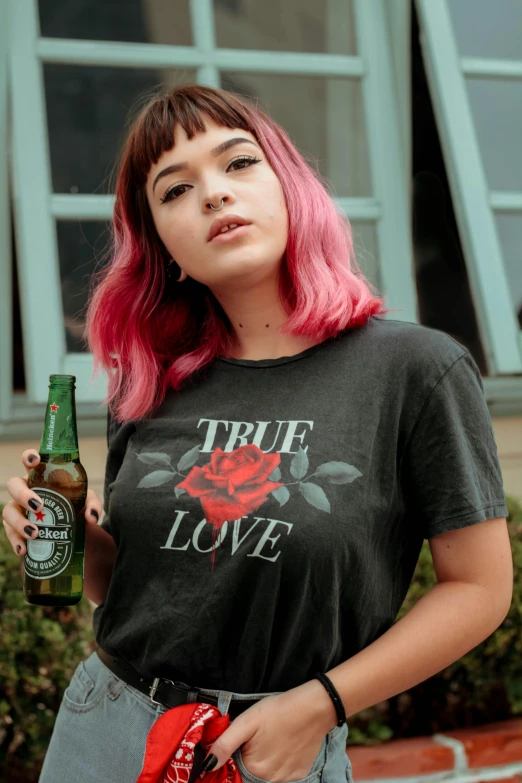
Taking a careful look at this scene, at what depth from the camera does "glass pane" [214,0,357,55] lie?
3.71 meters

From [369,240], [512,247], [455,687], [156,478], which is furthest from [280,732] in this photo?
[512,247]

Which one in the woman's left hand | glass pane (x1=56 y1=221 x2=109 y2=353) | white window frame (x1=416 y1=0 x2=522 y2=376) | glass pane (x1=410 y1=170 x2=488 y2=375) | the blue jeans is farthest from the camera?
glass pane (x1=410 y1=170 x2=488 y2=375)

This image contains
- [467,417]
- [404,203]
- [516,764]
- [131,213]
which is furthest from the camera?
[404,203]

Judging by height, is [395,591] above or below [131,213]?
below

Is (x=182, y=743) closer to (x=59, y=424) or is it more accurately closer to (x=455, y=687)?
(x=59, y=424)

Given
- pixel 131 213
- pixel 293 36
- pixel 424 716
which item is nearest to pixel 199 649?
pixel 131 213

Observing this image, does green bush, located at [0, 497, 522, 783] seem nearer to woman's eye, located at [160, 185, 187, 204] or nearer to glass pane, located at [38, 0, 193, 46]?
woman's eye, located at [160, 185, 187, 204]

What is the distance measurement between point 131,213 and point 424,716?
2.11 meters

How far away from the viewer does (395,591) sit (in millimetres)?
1521

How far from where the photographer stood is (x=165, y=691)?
1.50 metres

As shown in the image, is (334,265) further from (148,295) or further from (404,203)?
(404,203)

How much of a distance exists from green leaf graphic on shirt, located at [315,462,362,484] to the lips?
1.62ft

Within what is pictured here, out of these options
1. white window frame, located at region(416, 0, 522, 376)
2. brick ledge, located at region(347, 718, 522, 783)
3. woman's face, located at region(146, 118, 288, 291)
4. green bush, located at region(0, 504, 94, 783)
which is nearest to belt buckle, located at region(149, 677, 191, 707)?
woman's face, located at region(146, 118, 288, 291)

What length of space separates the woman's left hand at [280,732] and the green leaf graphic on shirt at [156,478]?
429 millimetres
